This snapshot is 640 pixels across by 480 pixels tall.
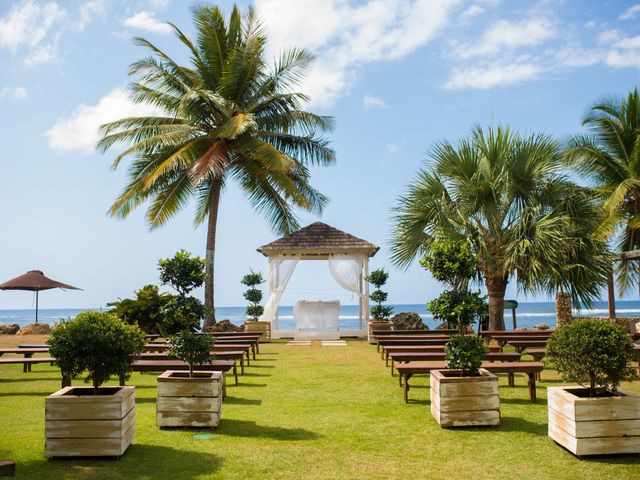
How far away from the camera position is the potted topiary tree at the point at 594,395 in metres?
5.09

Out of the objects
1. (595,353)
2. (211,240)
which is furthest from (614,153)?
(595,353)

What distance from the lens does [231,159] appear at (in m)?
18.9

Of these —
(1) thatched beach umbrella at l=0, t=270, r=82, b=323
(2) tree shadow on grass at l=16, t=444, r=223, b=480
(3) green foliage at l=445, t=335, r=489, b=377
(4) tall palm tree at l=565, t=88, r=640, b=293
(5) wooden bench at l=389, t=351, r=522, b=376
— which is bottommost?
(2) tree shadow on grass at l=16, t=444, r=223, b=480

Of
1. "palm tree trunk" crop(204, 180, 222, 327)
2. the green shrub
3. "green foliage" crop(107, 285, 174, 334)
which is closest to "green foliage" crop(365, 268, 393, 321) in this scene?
"palm tree trunk" crop(204, 180, 222, 327)

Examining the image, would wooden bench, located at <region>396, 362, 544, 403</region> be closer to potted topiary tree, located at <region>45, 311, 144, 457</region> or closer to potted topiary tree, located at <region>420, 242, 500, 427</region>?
potted topiary tree, located at <region>420, 242, 500, 427</region>

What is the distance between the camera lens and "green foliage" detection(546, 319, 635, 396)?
5309mm

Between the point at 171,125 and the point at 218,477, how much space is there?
14.7 meters

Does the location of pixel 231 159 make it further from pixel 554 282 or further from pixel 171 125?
pixel 554 282

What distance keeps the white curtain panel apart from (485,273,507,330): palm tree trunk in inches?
172

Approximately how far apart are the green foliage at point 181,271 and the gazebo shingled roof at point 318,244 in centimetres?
1012

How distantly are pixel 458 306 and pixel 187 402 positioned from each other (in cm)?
367

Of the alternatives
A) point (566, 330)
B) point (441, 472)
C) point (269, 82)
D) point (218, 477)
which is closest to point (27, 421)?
point (218, 477)

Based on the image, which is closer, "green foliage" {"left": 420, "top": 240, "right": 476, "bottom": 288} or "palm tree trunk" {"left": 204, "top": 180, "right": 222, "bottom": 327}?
"green foliage" {"left": 420, "top": 240, "right": 476, "bottom": 288}

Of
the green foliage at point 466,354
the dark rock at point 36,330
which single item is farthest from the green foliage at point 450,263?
the dark rock at point 36,330
